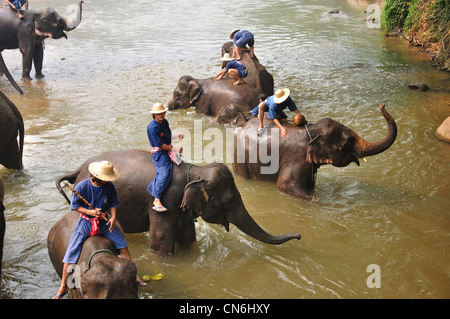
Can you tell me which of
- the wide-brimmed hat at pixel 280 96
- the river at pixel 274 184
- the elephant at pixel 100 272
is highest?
the wide-brimmed hat at pixel 280 96

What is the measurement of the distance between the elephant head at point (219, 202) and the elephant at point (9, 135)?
3844mm

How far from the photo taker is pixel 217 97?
1020 cm

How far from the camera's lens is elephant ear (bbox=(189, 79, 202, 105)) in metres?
10.4

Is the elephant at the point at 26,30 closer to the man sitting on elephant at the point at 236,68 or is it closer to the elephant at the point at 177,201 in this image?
the man sitting on elephant at the point at 236,68

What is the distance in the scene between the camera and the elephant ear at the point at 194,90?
34.2 ft

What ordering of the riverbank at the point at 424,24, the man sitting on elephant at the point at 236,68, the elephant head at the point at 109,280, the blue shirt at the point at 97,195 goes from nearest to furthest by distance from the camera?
1. the elephant head at the point at 109,280
2. the blue shirt at the point at 97,195
3. the man sitting on elephant at the point at 236,68
4. the riverbank at the point at 424,24

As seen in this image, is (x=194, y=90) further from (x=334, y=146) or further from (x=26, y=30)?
(x=26, y=30)

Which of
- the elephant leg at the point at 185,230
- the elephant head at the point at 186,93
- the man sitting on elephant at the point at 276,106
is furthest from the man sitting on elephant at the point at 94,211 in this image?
the elephant head at the point at 186,93

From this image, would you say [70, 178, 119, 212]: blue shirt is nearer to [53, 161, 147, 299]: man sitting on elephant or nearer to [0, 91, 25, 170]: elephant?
[53, 161, 147, 299]: man sitting on elephant

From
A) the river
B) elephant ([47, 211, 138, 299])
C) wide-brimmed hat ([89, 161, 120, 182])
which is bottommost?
the river

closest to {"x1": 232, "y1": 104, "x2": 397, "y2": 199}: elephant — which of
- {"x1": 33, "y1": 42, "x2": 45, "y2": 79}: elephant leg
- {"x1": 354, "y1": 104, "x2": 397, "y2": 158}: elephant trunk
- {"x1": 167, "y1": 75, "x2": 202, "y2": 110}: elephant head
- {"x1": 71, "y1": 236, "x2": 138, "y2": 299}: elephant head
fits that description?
{"x1": 354, "y1": 104, "x2": 397, "y2": 158}: elephant trunk

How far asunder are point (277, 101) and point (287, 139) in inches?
23.6

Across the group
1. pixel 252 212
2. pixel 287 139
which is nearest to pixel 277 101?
pixel 287 139

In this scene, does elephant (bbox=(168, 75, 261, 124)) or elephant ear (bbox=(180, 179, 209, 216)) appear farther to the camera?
elephant (bbox=(168, 75, 261, 124))
